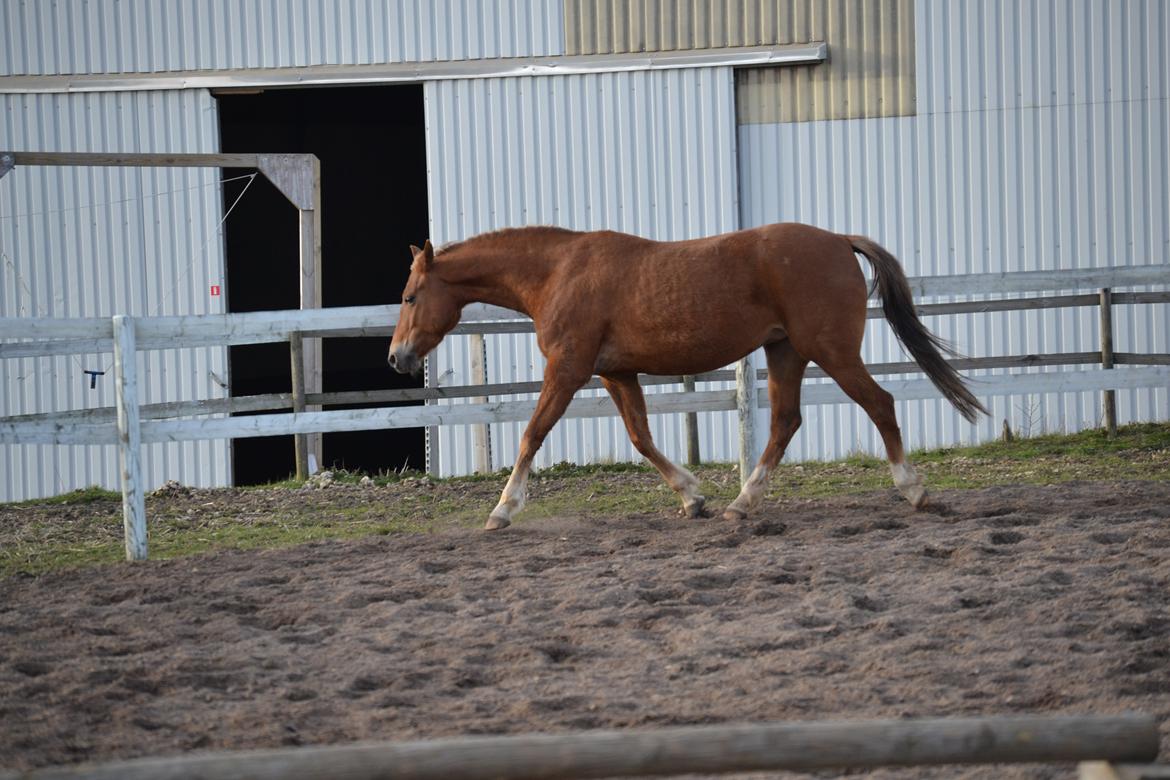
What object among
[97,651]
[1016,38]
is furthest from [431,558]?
[1016,38]

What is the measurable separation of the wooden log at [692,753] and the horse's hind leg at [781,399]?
5095mm

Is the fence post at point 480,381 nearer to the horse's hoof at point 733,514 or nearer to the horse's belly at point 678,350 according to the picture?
the horse's belly at point 678,350

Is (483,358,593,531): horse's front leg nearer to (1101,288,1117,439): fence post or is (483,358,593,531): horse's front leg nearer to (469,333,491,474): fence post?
(469,333,491,474): fence post

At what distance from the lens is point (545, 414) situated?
23.2 feet

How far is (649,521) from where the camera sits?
7.12m

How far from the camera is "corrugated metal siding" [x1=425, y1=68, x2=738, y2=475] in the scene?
39.6 feet

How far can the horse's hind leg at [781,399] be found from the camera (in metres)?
7.15

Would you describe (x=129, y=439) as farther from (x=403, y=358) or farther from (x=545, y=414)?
(x=545, y=414)

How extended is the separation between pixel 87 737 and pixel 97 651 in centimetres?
102

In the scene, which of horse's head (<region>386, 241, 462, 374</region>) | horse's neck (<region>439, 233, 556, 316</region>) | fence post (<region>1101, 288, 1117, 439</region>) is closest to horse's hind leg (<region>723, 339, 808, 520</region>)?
horse's neck (<region>439, 233, 556, 316</region>)

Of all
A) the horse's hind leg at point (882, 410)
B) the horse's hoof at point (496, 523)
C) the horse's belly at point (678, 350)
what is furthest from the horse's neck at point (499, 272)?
the horse's hind leg at point (882, 410)

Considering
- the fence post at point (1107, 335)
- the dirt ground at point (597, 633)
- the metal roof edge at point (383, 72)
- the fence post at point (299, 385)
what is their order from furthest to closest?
the metal roof edge at point (383, 72)
the fence post at point (1107, 335)
the fence post at point (299, 385)
the dirt ground at point (597, 633)

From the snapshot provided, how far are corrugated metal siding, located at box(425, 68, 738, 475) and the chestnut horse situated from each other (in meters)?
4.65

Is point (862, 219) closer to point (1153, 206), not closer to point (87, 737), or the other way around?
point (1153, 206)
